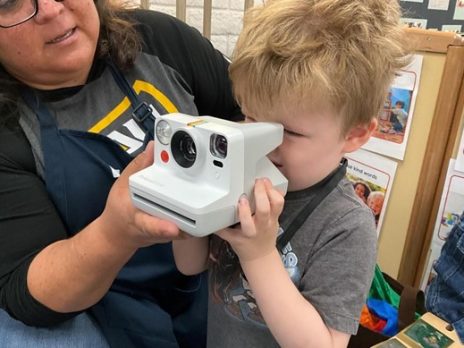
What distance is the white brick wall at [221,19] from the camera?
56.8 inches

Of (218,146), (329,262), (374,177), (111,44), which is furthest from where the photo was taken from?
(374,177)

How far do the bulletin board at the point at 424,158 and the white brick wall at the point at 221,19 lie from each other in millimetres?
617

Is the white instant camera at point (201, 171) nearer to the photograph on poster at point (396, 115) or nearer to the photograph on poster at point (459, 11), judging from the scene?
the photograph on poster at point (396, 115)

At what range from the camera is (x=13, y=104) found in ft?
2.28

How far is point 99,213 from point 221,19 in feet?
3.24

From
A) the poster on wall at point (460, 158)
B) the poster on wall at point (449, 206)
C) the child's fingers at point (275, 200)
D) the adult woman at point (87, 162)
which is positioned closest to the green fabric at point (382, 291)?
the poster on wall at point (449, 206)

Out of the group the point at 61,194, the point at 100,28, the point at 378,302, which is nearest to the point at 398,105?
the point at 378,302

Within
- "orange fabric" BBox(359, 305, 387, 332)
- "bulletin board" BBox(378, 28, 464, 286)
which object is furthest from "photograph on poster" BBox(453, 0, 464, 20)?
"orange fabric" BBox(359, 305, 387, 332)

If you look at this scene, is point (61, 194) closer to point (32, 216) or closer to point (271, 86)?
point (32, 216)

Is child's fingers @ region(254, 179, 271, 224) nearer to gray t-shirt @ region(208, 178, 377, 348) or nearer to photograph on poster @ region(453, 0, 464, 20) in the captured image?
gray t-shirt @ region(208, 178, 377, 348)

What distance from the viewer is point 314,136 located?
0.55m

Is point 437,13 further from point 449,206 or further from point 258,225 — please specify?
point 258,225

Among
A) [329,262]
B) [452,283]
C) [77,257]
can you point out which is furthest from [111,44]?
[452,283]

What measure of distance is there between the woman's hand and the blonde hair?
0.16 m
